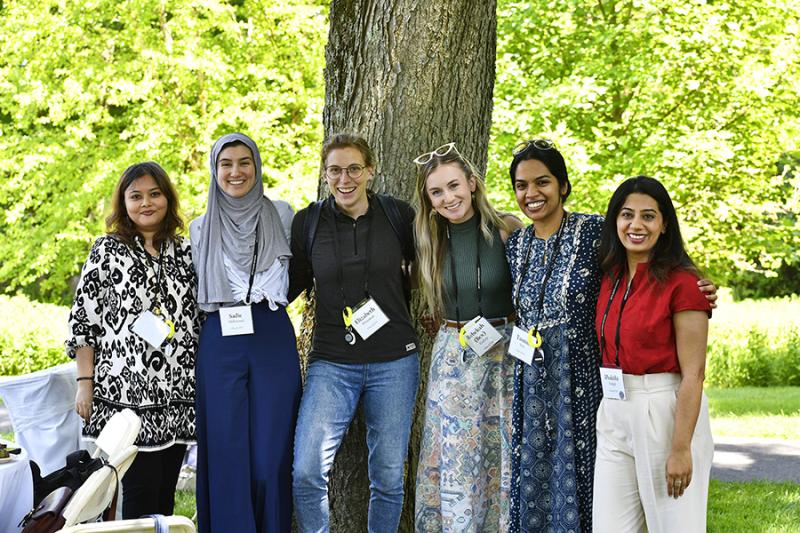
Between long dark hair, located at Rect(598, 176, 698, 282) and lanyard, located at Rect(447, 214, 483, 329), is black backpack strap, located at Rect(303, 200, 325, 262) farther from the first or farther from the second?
long dark hair, located at Rect(598, 176, 698, 282)

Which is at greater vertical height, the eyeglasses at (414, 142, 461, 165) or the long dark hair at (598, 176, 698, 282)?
the eyeglasses at (414, 142, 461, 165)

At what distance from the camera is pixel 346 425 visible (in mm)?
4164

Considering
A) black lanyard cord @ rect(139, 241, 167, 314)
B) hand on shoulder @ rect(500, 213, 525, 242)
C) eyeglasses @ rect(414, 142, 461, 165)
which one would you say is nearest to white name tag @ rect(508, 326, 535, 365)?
hand on shoulder @ rect(500, 213, 525, 242)

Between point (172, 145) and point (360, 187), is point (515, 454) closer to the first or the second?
point (360, 187)

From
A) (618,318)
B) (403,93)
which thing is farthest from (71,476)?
(403,93)

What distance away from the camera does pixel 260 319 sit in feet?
13.6

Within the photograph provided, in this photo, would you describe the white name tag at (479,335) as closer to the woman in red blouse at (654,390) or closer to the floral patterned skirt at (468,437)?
the floral patterned skirt at (468,437)

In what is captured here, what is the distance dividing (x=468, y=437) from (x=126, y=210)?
6.28 ft

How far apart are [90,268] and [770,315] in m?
13.5

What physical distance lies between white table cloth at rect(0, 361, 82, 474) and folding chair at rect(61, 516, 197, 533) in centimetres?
243

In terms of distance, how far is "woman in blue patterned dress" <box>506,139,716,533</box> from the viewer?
12.3ft

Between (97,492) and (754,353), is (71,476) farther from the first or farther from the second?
(754,353)

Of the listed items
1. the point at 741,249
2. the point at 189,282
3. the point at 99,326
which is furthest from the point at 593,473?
the point at 741,249

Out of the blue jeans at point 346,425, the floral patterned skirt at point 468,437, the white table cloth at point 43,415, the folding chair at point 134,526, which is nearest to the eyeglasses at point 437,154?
the floral patterned skirt at point 468,437
